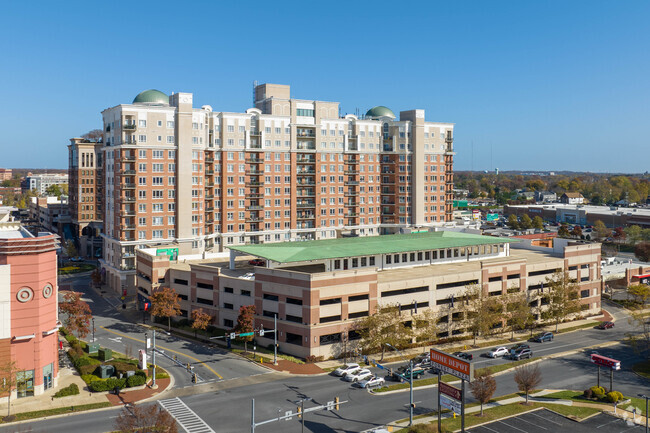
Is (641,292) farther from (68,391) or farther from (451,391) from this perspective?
(68,391)

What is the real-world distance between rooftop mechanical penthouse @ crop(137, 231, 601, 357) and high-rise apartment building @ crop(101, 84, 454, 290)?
1237 cm

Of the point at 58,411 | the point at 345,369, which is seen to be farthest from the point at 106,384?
the point at 345,369

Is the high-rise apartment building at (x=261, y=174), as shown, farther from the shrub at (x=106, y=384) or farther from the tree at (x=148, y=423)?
the tree at (x=148, y=423)

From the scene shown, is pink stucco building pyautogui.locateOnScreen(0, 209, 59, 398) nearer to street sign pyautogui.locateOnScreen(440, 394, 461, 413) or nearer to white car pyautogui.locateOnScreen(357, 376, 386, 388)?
white car pyautogui.locateOnScreen(357, 376, 386, 388)

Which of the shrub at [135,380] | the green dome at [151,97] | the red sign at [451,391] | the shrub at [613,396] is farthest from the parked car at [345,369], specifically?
the green dome at [151,97]

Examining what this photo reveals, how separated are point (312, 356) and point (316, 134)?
2984 inches

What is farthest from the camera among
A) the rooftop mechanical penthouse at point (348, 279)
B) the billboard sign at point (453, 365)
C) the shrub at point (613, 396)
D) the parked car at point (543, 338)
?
the parked car at point (543, 338)

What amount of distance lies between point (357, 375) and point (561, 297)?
44.3 meters

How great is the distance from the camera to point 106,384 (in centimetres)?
6228

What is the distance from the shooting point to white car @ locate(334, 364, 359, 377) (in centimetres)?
6788

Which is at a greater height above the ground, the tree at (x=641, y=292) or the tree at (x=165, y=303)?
the tree at (x=165, y=303)

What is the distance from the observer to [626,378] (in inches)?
2840

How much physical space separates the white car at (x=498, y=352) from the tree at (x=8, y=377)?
195 ft

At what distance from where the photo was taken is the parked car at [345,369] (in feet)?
223
